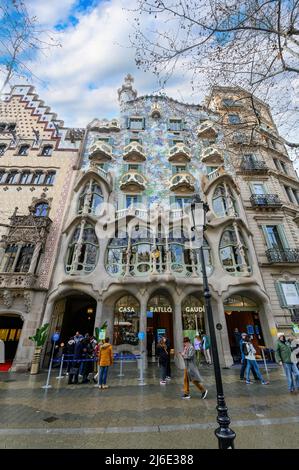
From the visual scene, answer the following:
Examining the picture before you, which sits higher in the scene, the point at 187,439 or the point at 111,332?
the point at 111,332

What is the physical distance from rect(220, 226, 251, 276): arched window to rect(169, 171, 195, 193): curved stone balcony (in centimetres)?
533

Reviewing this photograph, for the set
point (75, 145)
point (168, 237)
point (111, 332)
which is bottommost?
point (111, 332)

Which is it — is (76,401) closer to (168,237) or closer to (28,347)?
(28,347)

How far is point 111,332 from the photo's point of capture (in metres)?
14.4

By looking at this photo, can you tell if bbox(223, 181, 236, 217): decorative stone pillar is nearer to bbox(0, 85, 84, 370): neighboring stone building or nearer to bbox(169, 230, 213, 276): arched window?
bbox(169, 230, 213, 276): arched window

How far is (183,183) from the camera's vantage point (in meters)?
19.2

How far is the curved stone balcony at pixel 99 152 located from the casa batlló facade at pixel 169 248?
10cm

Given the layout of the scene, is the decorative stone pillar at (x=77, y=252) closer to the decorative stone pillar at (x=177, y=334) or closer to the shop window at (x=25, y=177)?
the decorative stone pillar at (x=177, y=334)

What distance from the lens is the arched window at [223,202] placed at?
1708 centimetres

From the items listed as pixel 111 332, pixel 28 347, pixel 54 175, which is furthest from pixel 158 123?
pixel 28 347

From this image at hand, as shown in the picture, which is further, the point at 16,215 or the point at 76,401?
the point at 16,215

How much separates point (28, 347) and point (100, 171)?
14504 millimetres

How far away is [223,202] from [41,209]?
15.5 meters

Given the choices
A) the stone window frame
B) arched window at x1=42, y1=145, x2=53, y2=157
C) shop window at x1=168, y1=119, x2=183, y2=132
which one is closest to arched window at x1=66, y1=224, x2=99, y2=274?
the stone window frame
